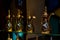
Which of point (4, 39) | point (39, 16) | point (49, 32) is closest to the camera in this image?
point (49, 32)

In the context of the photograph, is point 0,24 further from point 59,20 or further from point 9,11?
point 59,20

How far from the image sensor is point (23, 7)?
4.00 feet

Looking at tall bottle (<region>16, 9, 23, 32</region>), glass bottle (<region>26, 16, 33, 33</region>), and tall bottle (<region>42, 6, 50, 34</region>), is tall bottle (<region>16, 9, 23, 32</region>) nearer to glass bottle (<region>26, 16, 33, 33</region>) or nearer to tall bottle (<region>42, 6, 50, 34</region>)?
glass bottle (<region>26, 16, 33, 33</region>)

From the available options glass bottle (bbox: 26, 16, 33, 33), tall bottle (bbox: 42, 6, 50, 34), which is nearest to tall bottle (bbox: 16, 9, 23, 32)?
glass bottle (bbox: 26, 16, 33, 33)

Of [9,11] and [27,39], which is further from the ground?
[9,11]

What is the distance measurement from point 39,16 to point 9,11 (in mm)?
251

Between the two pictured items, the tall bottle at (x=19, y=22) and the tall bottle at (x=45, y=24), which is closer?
the tall bottle at (x=45, y=24)

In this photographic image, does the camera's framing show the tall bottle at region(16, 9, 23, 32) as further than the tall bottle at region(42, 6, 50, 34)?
Yes

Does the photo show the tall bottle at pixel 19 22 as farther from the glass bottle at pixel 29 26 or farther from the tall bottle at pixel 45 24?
the tall bottle at pixel 45 24

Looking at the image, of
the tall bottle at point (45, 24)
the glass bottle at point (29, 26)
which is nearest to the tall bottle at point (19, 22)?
the glass bottle at point (29, 26)

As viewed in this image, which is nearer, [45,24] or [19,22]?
[45,24]

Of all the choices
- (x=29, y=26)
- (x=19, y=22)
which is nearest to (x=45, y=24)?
(x=29, y=26)

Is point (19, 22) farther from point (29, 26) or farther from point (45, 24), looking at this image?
point (45, 24)

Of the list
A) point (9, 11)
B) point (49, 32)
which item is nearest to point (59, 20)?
point (49, 32)
